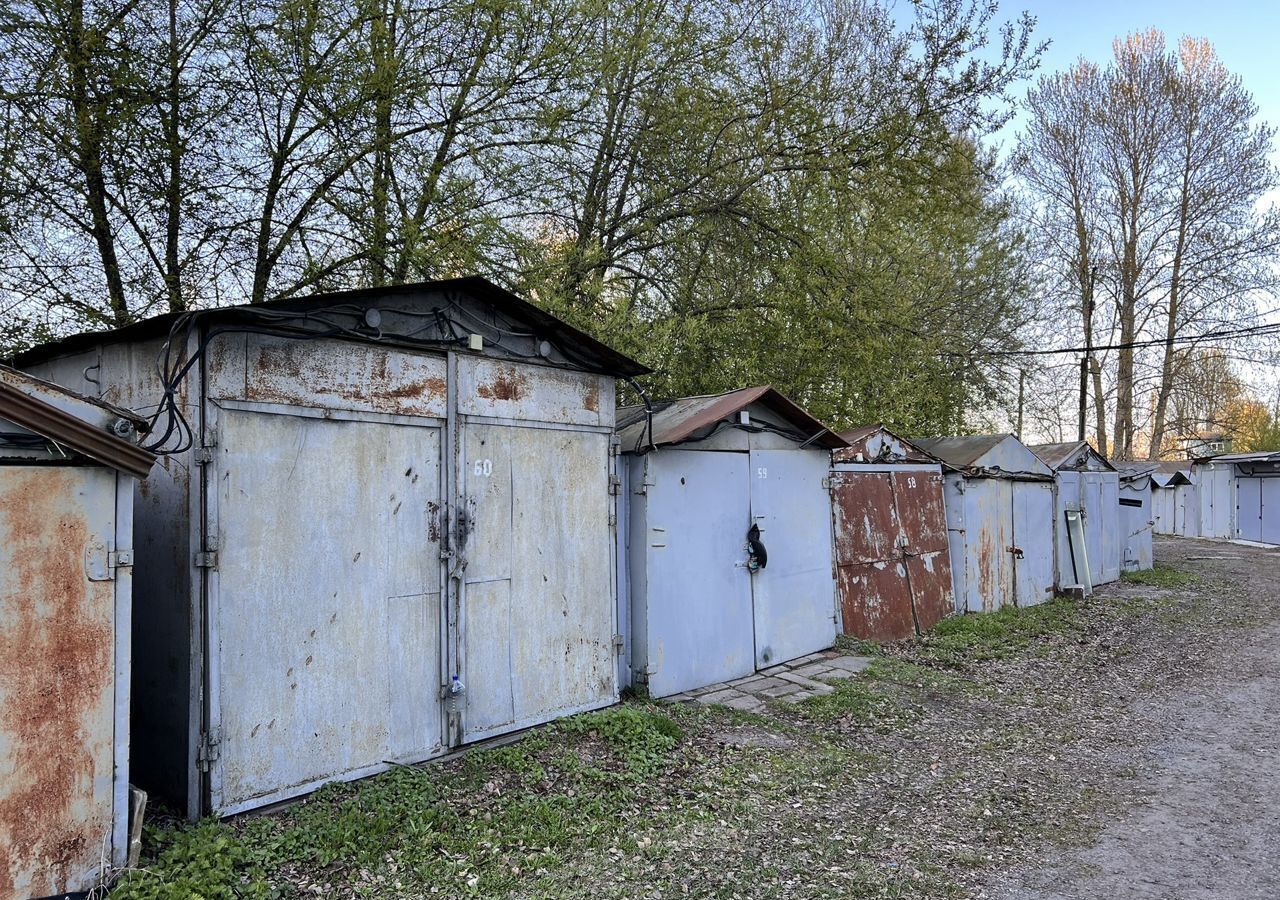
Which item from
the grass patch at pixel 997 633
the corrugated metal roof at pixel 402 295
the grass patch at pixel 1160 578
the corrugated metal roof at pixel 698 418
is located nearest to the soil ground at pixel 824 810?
the grass patch at pixel 997 633

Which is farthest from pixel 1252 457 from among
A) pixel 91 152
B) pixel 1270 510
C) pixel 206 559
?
pixel 91 152

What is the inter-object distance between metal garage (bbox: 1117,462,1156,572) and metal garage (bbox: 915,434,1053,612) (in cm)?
→ 400

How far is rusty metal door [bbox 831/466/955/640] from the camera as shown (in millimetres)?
8144

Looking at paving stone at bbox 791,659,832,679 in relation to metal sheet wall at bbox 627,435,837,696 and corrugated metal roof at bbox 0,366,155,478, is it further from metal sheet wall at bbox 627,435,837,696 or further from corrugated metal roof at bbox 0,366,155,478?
corrugated metal roof at bbox 0,366,155,478

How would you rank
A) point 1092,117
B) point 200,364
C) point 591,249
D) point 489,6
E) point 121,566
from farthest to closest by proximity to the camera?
point 1092,117
point 591,249
point 489,6
point 200,364
point 121,566

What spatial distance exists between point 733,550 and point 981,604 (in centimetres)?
497

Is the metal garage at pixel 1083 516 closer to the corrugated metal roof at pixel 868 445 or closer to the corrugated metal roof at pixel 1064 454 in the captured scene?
the corrugated metal roof at pixel 1064 454

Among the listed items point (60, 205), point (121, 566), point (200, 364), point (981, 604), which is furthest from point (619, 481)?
point (981, 604)

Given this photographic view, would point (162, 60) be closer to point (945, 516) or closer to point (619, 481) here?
point (619, 481)

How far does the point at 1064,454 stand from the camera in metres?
12.4

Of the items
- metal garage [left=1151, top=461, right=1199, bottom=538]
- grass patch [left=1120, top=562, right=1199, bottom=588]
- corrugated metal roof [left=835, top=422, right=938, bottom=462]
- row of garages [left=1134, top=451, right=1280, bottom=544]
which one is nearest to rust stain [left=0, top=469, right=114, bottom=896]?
corrugated metal roof [left=835, top=422, right=938, bottom=462]

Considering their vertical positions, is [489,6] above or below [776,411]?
above

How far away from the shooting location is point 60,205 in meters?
6.17

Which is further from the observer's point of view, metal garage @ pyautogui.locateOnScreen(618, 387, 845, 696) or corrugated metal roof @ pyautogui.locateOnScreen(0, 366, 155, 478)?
metal garage @ pyautogui.locateOnScreen(618, 387, 845, 696)
